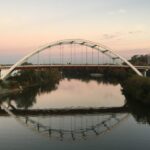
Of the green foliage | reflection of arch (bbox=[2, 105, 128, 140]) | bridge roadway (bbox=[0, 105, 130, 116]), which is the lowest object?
reflection of arch (bbox=[2, 105, 128, 140])

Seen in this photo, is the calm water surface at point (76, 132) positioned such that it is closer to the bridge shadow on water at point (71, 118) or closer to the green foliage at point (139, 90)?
the bridge shadow on water at point (71, 118)

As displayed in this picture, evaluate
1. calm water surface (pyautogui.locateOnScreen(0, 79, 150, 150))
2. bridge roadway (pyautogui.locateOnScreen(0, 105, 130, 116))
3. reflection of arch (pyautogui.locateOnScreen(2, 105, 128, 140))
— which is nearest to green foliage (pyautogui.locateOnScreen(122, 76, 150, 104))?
bridge roadway (pyautogui.locateOnScreen(0, 105, 130, 116))

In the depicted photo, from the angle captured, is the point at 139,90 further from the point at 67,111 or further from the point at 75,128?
the point at 75,128

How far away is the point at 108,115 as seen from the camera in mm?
23422

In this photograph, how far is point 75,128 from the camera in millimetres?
19250

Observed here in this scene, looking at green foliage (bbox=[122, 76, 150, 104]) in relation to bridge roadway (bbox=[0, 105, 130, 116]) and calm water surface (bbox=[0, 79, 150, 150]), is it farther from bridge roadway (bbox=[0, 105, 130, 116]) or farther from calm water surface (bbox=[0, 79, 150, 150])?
calm water surface (bbox=[0, 79, 150, 150])

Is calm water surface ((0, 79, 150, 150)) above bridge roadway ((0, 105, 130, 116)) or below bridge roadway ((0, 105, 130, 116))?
below

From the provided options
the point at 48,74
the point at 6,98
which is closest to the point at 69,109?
the point at 6,98

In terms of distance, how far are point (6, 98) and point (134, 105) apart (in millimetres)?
10195

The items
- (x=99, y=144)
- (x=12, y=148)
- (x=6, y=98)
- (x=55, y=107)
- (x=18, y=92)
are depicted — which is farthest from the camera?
(x=18, y=92)

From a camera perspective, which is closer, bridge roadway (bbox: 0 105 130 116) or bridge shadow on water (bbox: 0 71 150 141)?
bridge shadow on water (bbox: 0 71 150 141)

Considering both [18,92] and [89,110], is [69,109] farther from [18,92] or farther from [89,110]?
[18,92]

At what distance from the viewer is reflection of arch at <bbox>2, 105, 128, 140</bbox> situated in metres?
17.9

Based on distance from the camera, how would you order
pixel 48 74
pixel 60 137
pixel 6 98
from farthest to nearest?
pixel 48 74
pixel 6 98
pixel 60 137
